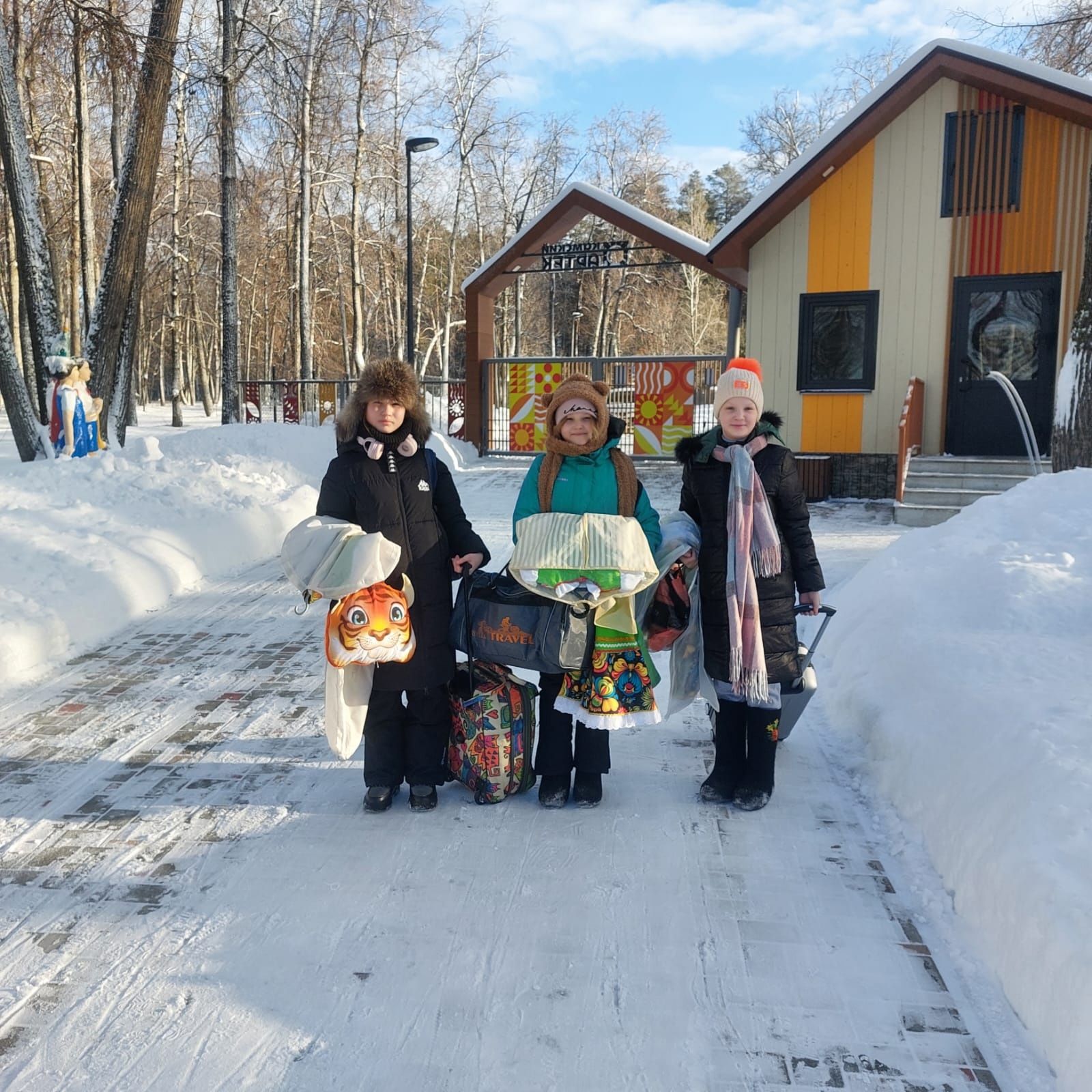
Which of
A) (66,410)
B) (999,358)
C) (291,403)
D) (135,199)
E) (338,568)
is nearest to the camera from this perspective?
(338,568)

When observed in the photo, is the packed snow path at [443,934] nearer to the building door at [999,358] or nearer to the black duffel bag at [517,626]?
the black duffel bag at [517,626]

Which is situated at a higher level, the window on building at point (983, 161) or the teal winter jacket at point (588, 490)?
the window on building at point (983, 161)

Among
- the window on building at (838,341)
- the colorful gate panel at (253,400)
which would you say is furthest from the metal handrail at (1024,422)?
the colorful gate panel at (253,400)

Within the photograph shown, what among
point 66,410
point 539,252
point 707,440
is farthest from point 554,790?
point 539,252

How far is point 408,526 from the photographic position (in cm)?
355

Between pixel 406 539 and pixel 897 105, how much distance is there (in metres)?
10.7

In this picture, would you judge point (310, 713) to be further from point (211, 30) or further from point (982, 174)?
point (211, 30)

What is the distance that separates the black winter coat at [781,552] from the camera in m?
3.51

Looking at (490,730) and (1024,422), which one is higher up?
(1024,422)

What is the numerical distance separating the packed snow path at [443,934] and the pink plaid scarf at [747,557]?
0.60 meters

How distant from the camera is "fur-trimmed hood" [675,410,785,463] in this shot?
352 cm

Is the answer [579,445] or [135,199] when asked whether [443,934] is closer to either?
[579,445]

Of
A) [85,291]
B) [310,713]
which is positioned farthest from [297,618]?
[85,291]

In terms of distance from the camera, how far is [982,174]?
11.5m
